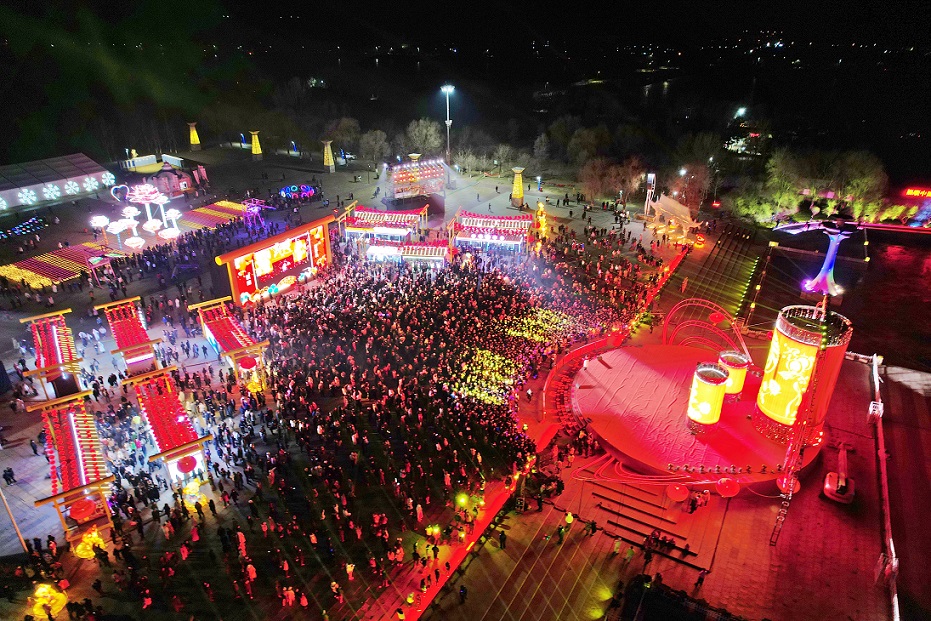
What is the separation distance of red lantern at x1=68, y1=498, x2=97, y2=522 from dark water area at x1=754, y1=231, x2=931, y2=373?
97.5ft

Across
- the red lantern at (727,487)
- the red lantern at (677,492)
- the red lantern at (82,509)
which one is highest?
the red lantern at (82,509)

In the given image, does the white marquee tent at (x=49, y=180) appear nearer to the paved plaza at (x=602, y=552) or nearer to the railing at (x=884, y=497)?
the paved plaza at (x=602, y=552)

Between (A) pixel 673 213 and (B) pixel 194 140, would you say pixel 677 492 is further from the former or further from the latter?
(B) pixel 194 140

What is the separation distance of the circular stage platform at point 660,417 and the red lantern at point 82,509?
51.8ft

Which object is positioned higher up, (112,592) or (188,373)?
(188,373)

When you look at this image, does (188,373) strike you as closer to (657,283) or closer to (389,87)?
(657,283)

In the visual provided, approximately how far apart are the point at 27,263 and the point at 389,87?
61.1 meters

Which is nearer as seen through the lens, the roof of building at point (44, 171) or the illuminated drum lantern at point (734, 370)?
the illuminated drum lantern at point (734, 370)

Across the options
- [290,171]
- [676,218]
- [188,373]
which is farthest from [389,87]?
[188,373]

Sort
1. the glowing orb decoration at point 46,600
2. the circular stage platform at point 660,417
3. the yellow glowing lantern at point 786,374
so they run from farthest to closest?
1. the circular stage platform at point 660,417
2. the yellow glowing lantern at point 786,374
3. the glowing orb decoration at point 46,600

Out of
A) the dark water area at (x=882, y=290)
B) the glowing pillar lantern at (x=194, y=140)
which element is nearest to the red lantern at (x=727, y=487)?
the dark water area at (x=882, y=290)

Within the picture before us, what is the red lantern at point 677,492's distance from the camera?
58.2 ft

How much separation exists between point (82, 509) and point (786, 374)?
Answer: 868 inches

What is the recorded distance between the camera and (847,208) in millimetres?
41969
